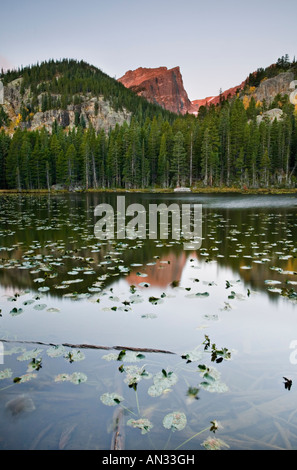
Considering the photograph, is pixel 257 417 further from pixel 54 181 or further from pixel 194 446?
pixel 54 181

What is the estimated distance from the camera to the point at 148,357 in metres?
3.34

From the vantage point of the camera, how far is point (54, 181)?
79312mm

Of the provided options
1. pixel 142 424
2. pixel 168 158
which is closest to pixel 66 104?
pixel 168 158

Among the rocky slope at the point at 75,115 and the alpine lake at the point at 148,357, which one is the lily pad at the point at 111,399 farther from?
the rocky slope at the point at 75,115

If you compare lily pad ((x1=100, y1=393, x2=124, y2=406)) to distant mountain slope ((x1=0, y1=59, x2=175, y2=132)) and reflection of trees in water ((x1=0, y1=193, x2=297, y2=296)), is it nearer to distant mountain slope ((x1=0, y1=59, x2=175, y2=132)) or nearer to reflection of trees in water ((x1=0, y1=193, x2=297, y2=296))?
reflection of trees in water ((x1=0, y1=193, x2=297, y2=296))

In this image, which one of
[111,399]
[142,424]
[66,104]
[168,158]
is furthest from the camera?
[66,104]

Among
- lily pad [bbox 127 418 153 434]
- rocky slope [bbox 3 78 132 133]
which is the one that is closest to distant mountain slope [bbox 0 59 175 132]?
rocky slope [bbox 3 78 132 133]

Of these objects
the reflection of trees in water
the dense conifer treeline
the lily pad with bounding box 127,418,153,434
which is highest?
the dense conifer treeline

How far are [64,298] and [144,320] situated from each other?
→ 1724 millimetres

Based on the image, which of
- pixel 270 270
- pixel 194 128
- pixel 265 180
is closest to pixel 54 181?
pixel 194 128

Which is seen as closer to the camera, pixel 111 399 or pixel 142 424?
pixel 142 424

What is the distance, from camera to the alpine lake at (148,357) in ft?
7.63

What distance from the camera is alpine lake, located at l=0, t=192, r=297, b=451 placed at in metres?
2.32

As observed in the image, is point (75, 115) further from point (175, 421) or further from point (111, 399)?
point (175, 421)
